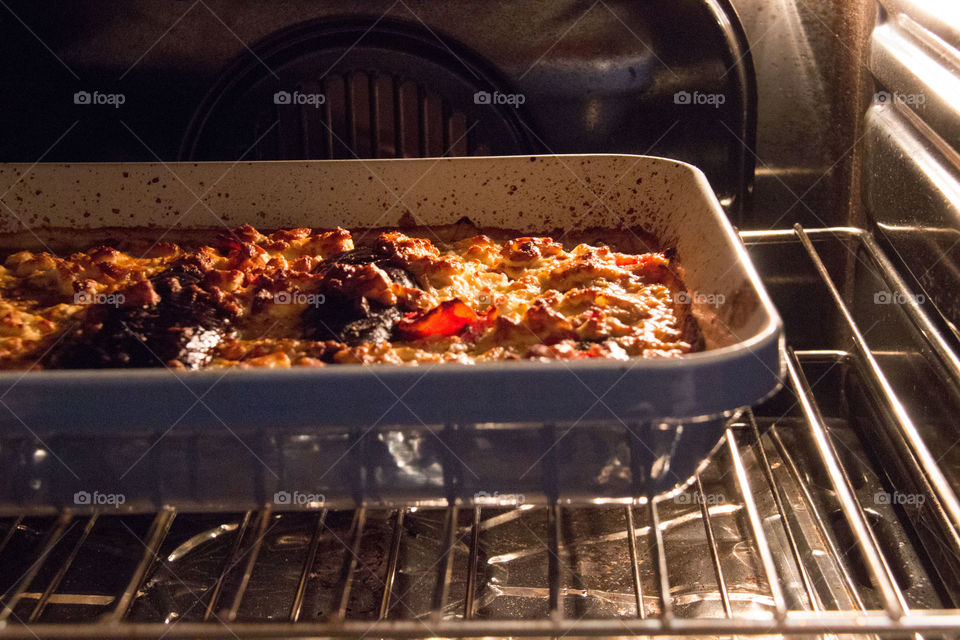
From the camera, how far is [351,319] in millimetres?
1189

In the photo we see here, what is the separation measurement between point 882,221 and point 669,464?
27.2 inches

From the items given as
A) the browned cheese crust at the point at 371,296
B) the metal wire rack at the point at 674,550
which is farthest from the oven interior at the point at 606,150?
the browned cheese crust at the point at 371,296

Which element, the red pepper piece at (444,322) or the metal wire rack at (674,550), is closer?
the metal wire rack at (674,550)

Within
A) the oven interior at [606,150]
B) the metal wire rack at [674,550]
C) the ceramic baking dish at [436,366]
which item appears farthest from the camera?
the oven interior at [606,150]

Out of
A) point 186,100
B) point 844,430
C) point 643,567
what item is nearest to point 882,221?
point 844,430

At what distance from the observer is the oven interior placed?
1.08 metres

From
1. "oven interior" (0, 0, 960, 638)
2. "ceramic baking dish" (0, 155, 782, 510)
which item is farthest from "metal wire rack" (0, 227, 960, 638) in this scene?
"ceramic baking dish" (0, 155, 782, 510)

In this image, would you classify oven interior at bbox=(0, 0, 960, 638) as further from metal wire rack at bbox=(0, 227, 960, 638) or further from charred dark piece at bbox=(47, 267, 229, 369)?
charred dark piece at bbox=(47, 267, 229, 369)

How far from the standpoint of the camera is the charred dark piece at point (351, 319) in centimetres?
116

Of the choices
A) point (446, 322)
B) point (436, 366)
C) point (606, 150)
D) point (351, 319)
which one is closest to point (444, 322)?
point (446, 322)

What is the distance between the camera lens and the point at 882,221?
4.44 ft

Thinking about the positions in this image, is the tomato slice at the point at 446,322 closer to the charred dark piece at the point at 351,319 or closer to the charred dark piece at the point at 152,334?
the charred dark piece at the point at 351,319

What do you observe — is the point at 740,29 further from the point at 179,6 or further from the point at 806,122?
the point at 179,6

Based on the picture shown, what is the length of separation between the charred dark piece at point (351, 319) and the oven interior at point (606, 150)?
23cm
